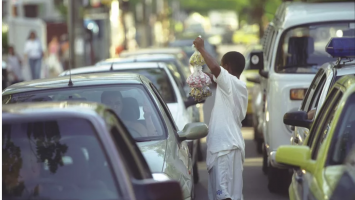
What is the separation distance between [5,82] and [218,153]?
14501 mm

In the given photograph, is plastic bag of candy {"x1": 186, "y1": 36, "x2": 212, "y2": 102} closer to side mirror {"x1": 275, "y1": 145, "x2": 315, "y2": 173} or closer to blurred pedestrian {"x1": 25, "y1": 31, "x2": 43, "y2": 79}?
side mirror {"x1": 275, "y1": 145, "x2": 315, "y2": 173}

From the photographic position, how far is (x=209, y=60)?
7.53 metres

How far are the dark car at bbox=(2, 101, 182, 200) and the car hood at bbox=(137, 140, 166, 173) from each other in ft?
4.79

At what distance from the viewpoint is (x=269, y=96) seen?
1062 cm

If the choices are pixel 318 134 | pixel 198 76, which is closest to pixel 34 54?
pixel 198 76

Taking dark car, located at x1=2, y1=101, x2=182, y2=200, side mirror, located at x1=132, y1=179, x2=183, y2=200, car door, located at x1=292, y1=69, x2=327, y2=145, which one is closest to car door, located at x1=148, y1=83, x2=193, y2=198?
car door, located at x1=292, y1=69, x2=327, y2=145

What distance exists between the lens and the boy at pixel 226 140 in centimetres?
768

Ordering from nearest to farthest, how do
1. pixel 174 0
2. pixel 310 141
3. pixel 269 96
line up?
pixel 310 141 → pixel 269 96 → pixel 174 0

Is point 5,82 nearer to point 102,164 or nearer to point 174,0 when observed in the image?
point 102,164

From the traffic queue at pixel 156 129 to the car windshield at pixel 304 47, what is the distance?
0.01 m

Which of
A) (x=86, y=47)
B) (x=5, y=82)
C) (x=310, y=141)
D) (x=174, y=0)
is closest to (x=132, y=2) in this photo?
(x=174, y=0)

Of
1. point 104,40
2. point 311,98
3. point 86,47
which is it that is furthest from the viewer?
point 104,40

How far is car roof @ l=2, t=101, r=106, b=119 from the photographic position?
4.59m

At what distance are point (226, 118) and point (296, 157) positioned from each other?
2347 mm
